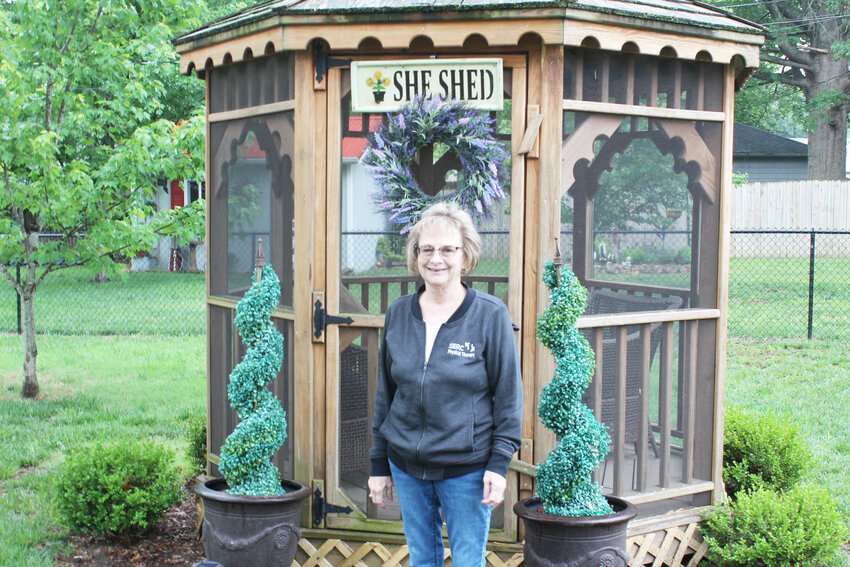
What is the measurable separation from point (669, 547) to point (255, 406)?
86.5 inches

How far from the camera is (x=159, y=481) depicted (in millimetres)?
5027

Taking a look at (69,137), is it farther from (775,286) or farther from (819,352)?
(775,286)

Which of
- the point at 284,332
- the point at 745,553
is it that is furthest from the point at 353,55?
the point at 745,553

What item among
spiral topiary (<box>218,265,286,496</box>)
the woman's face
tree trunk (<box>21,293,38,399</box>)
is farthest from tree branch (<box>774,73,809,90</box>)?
the woman's face


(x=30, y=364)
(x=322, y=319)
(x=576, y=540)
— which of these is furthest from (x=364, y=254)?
(x=30, y=364)

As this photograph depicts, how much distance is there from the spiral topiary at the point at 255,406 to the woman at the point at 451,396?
0.91 meters

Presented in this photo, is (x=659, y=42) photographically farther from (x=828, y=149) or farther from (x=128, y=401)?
(x=828, y=149)

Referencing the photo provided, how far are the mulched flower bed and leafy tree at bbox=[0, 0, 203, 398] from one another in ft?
11.9

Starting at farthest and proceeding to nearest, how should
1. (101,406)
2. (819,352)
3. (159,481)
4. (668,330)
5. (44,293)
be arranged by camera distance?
1. (44,293)
2. (819,352)
3. (101,406)
4. (159,481)
5. (668,330)

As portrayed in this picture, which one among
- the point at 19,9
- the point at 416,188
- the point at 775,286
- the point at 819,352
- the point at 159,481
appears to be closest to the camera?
the point at 416,188

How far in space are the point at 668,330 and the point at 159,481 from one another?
9.57ft

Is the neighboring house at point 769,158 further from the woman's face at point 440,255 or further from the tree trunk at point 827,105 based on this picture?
the woman's face at point 440,255

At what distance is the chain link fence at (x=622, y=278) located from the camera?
14.4 feet

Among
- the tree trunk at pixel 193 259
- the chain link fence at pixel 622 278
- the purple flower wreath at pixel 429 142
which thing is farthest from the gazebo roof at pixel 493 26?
the tree trunk at pixel 193 259
